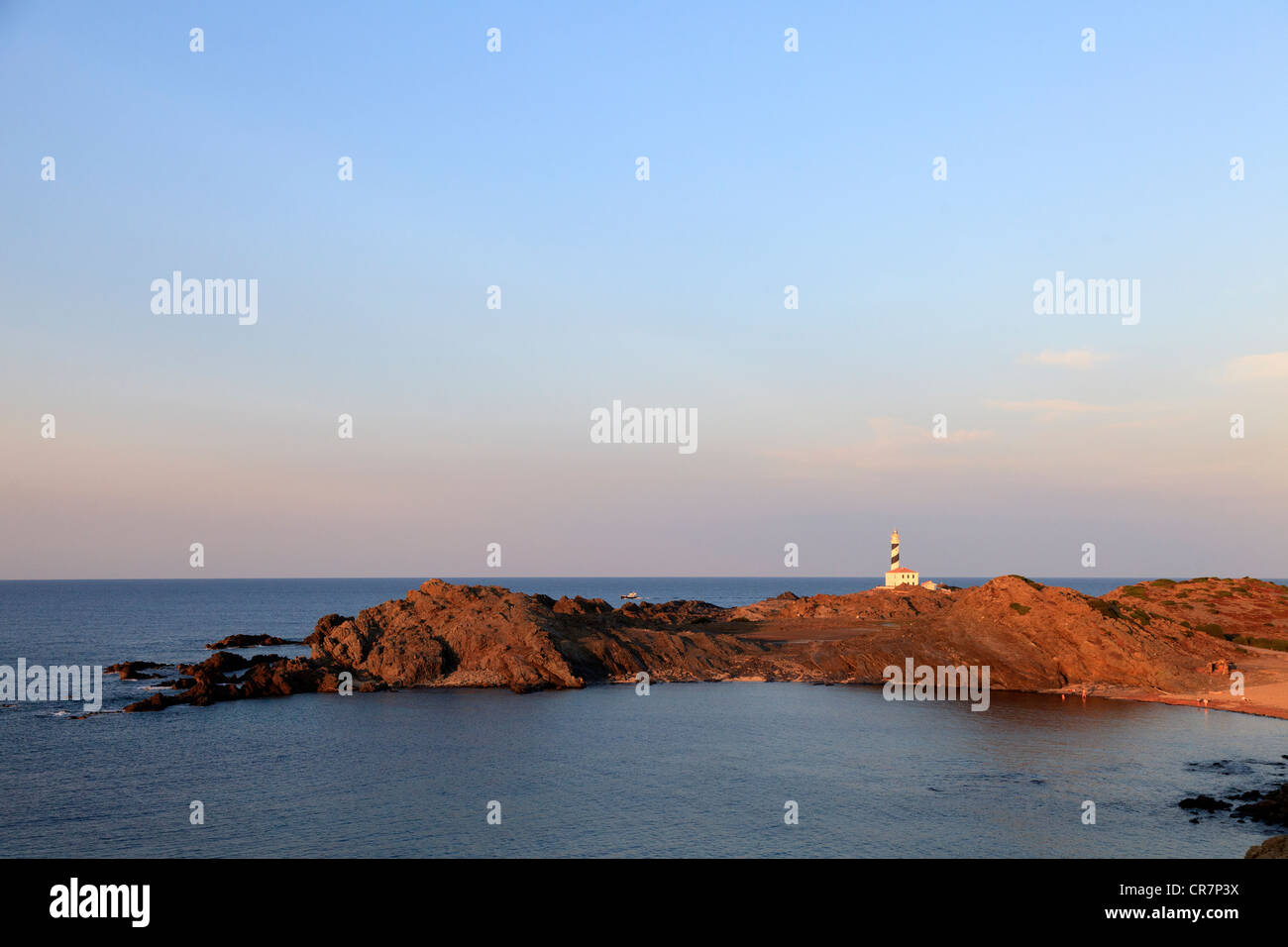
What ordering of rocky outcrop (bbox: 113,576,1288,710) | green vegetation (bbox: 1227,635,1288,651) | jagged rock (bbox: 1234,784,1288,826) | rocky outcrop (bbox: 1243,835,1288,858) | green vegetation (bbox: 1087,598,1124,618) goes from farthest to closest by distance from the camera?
green vegetation (bbox: 1227,635,1288,651) → green vegetation (bbox: 1087,598,1124,618) → rocky outcrop (bbox: 113,576,1288,710) → jagged rock (bbox: 1234,784,1288,826) → rocky outcrop (bbox: 1243,835,1288,858)

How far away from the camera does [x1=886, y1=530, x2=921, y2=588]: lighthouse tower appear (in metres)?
158

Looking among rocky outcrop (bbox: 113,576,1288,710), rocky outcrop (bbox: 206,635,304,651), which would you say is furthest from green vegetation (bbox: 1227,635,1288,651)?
rocky outcrop (bbox: 206,635,304,651)

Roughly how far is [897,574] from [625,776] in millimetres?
122732

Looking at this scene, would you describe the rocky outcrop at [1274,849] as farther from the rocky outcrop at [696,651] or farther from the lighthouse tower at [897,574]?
the lighthouse tower at [897,574]

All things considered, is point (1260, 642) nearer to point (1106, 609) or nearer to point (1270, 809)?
point (1106, 609)

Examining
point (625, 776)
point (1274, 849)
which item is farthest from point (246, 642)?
point (1274, 849)

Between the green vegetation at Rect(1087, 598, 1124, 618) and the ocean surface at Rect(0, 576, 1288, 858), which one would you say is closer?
the ocean surface at Rect(0, 576, 1288, 858)

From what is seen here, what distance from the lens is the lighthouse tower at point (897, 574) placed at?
158375 millimetres

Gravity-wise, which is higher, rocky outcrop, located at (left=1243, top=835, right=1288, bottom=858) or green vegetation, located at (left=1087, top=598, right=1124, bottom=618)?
rocky outcrop, located at (left=1243, top=835, right=1288, bottom=858)

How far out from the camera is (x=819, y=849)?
111 feet

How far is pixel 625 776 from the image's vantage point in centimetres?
4678

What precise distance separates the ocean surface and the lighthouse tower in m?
86.1

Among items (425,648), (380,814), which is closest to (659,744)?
(380,814)

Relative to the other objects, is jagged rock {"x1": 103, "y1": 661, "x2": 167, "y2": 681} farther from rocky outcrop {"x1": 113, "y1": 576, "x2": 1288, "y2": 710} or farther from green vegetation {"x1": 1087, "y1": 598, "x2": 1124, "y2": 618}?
green vegetation {"x1": 1087, "y1": 598, "x2": 1124, "y2": 618}
